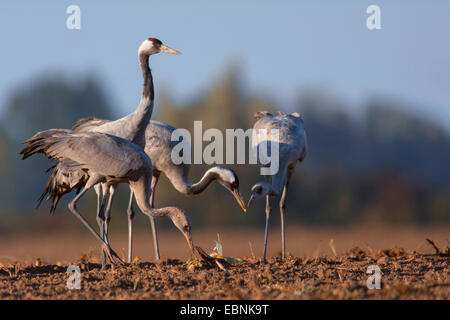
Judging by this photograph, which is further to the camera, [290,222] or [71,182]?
[290,222]

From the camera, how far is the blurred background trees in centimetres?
2627

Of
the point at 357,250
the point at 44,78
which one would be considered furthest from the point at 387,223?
the point at 44,78

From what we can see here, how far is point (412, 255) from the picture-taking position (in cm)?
866

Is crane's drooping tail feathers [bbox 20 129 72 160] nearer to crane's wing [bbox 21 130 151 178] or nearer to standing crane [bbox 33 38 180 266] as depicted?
crane's wing [bbox 21 130 151 178]

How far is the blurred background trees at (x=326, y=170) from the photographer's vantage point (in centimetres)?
2627

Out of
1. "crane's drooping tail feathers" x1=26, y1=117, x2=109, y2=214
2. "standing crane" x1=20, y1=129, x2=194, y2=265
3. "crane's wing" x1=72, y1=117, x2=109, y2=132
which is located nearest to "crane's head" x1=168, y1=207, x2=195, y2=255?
"standing crane" x1=20, y1=129, x2=194, y2=265

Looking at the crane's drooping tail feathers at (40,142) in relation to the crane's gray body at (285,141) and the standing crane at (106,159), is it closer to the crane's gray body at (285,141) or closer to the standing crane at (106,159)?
the standing crane at (106,159)

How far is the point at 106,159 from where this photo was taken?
7.78 meters

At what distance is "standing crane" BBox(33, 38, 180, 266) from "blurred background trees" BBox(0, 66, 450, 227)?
13596 mm

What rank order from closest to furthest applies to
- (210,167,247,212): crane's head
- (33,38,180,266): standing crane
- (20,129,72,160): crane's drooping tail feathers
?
(20,129,72,160): crane's drooping tail feathers
(210,167,247,212): crane's head
(33,38,180,266): standing crane

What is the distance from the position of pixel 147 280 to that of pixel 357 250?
3520 mm

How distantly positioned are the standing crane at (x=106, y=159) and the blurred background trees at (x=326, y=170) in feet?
46.9

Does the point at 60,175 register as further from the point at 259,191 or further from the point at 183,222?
the point at 259,191
